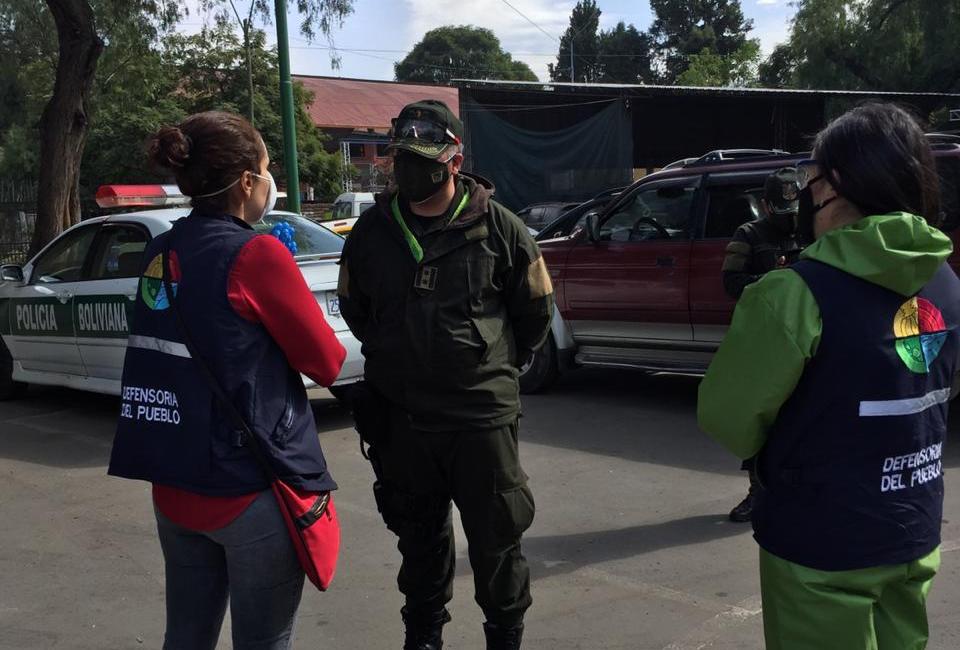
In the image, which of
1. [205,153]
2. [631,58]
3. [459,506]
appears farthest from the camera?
[631,58]

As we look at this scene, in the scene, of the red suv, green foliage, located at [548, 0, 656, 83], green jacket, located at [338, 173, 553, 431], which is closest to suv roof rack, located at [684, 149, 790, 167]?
the red suv

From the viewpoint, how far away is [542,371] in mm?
8258

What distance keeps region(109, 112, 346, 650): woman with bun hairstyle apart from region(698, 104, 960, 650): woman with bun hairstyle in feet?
A: 3.23

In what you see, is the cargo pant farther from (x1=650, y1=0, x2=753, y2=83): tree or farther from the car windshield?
(x1=650, y1=0, x2=753, y2=83): tree

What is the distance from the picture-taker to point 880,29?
33531 millimetres

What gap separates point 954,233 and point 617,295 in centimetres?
250

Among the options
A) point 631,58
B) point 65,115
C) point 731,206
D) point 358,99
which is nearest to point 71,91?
point 65,115

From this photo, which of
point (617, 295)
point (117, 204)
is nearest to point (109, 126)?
point (117, 204)

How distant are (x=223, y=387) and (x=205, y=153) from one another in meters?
0.56

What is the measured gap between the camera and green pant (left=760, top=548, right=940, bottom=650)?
1.99 m

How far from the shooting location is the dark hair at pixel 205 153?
2330 mm

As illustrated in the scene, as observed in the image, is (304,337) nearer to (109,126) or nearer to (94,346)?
(94,346)

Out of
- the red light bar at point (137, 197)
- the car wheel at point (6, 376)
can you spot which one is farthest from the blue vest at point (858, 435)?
the car wheel at point (6, 376)

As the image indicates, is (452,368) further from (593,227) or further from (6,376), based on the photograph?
(6,376)
